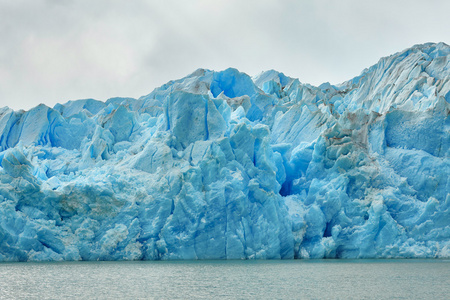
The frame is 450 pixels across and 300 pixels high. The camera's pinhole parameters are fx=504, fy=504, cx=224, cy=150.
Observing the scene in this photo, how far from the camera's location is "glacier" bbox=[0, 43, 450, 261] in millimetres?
19891

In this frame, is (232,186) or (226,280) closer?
(226,280)

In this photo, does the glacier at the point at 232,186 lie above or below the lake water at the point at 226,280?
above

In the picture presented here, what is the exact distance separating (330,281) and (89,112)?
69.0 feet

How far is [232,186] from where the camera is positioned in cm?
2078

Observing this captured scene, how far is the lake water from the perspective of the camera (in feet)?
40.1

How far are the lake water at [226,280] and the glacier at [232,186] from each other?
48.4 inches

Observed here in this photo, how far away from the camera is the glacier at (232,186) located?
65.3ft

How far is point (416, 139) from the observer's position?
23.0 m

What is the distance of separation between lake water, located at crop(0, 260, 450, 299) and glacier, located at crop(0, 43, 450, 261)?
123 cm

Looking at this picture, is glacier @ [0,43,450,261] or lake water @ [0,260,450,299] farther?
glacier @ [0,43,450,261]

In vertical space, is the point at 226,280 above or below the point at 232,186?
below

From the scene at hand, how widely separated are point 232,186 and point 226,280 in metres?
6.58

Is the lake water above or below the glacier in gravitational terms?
below

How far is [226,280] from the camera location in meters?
14.6
